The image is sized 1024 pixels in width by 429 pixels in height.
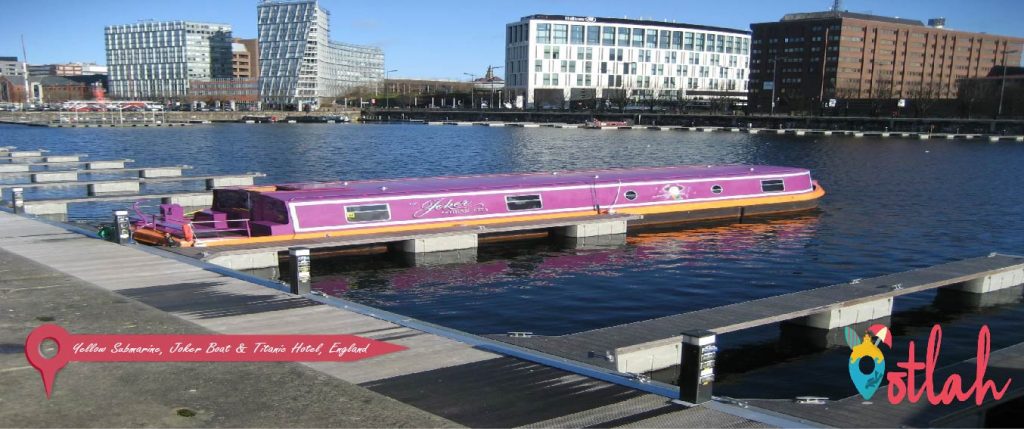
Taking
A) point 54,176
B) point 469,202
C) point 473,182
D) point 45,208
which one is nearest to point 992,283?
point 469,202

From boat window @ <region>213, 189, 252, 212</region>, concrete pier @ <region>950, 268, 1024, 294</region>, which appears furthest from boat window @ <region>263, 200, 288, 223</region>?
concrete pier @ <region>950, 268, 1024, 294</region>

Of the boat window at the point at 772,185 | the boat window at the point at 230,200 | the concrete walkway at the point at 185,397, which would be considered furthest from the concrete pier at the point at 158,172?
the concrete walkway at the point at 185,397

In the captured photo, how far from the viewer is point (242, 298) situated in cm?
1650

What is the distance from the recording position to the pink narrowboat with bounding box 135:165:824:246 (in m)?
29.1

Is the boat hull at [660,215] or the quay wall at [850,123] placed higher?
the quay wall at [850,123]

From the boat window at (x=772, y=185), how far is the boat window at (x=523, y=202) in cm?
1621

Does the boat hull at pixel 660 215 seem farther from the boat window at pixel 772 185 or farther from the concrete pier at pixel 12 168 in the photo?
the concrete pier at pixel 12 168

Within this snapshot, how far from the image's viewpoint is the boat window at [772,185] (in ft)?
149

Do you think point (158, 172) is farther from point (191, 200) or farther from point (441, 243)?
point (441, 243)

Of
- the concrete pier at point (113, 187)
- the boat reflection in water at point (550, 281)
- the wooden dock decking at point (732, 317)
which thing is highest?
the wooden dock decking at point (732, 317)

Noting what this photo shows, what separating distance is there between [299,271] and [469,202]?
679 inches

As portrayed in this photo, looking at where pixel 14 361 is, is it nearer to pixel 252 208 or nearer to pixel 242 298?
pixel 242 298

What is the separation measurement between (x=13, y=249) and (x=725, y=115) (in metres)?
185

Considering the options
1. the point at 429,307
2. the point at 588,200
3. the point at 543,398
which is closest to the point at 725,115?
the point at 588,200
